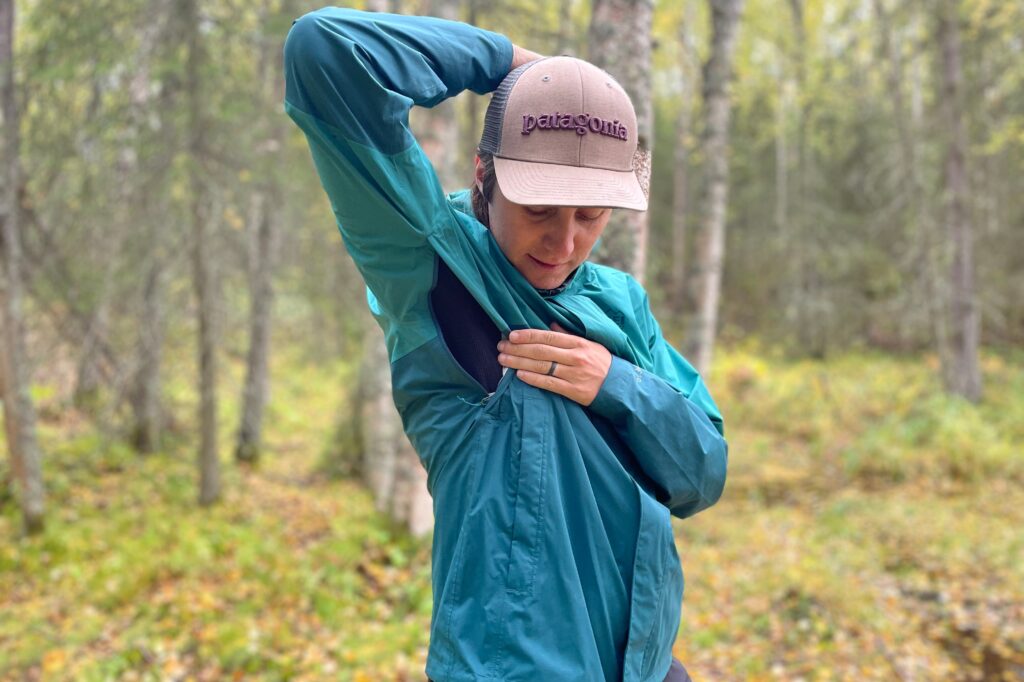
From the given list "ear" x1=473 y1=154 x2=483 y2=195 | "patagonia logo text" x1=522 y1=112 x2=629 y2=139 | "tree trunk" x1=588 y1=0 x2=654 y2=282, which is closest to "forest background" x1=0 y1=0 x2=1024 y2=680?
"tree trunk" x1=588 y1=0 x2=654 y2=282

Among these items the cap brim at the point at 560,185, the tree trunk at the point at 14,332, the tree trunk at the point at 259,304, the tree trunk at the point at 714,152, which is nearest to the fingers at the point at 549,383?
the cap brim at the point at 560,185

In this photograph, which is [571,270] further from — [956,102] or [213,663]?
[956,102]

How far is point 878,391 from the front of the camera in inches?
620

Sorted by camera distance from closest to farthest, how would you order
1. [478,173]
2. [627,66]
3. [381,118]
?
[381,118], [478,173], [627,66]

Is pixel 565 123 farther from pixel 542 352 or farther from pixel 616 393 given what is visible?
pixel 616 393

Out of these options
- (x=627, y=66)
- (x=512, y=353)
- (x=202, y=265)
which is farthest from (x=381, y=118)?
(x=202, y=265)

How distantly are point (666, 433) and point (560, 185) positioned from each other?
57 centimetres

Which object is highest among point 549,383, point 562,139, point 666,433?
point 562,139

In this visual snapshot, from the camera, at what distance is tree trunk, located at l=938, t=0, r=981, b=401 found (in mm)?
12750

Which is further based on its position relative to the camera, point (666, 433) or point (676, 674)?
point (676, 674)

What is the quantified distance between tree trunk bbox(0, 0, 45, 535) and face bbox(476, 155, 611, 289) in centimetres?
668

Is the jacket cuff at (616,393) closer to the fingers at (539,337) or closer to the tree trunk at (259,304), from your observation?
the fingers at (539,337)

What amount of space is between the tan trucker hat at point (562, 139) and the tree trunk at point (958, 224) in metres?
13.5

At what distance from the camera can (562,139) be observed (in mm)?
1514
